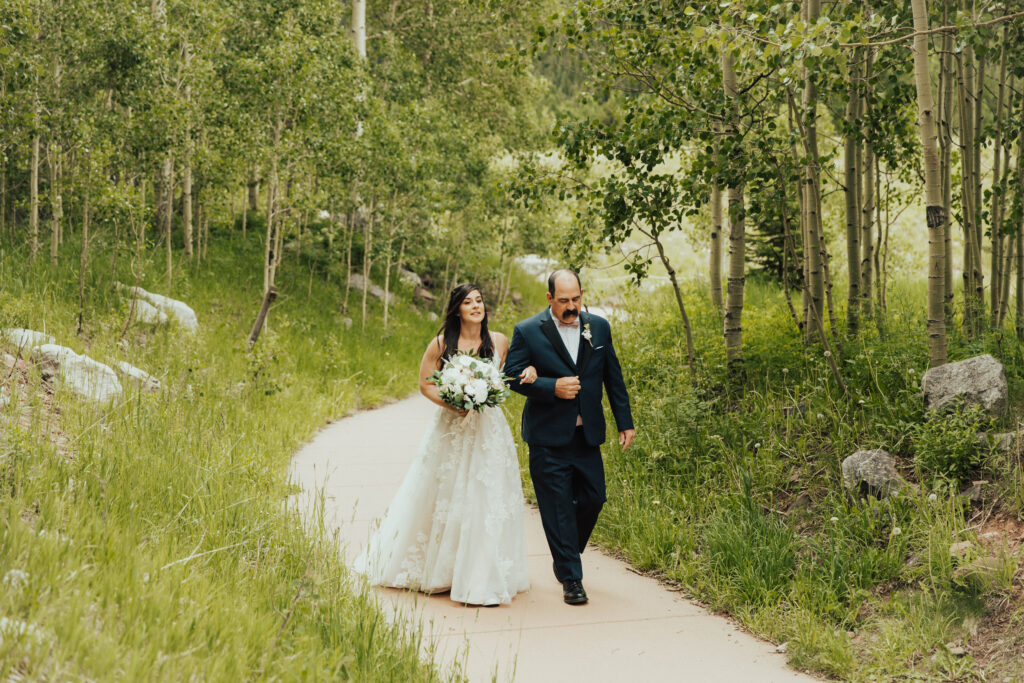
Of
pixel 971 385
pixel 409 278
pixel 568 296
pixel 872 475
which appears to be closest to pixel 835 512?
pixel 872 475

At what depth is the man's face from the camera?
20.0ft

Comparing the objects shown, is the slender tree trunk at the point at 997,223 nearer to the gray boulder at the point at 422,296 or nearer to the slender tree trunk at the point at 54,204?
the slender tree trunk at the point at 54,204

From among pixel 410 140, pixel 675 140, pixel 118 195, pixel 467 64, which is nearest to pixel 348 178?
pixel 410 140

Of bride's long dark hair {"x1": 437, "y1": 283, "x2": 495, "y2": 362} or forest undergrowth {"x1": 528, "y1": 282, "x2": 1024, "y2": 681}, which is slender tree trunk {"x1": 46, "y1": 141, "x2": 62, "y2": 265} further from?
bride's long dark hair {"x1": 437, "y1": 283, "x2": 495, "y2": 362}

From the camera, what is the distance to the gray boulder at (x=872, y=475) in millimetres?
6184

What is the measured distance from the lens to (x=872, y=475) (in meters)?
6.28

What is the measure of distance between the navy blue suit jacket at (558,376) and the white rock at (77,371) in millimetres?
3690

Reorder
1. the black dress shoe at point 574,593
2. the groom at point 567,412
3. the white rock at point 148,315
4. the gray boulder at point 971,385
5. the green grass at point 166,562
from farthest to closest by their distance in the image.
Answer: the white rock at point 148,315 → the gray boulder at point 971,385 → the groom at point 567,412 → the black dress shoe at point 574,593 → the green grass at point 166,562

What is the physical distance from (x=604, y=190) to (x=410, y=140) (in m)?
12.2

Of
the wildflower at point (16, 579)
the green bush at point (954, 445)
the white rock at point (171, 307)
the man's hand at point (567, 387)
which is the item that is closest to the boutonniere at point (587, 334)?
the man's hand at point (567, 387)

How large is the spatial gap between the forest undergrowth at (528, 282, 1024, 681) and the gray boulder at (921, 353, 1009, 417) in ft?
0.53

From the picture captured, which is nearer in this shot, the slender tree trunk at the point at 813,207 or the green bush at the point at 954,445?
the green bush at the point at 954,445

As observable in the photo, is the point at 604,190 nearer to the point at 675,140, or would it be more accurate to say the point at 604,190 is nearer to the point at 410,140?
the point at 675,140

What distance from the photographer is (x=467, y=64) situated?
27.0 m
